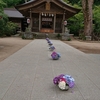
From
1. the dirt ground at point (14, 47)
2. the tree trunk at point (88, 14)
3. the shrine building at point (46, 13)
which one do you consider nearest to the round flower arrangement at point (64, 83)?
the dirt ground at point (14, 47)

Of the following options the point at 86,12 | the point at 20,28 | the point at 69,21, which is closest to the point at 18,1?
the point at 20,28

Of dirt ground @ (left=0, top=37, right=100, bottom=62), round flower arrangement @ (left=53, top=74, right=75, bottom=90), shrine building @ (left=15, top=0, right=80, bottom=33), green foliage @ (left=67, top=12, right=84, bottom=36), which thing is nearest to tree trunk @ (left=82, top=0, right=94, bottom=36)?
shrine building @ (left=15, top=0, right=80, bottom=33)

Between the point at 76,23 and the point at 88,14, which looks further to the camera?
the point at 76,23

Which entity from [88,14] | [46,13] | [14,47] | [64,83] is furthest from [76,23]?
[64,83]

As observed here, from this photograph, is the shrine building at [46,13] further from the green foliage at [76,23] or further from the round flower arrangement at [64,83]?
the round flower arrangement at [64,83]

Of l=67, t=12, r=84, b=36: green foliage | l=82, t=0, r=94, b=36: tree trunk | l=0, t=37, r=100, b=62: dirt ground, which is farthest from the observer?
l=67, t=12, r=84, b=36: green foliage

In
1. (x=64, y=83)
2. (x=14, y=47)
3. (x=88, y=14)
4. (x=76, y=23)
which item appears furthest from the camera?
(x=76, y=23)

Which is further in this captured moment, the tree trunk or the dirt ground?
the tree trunk

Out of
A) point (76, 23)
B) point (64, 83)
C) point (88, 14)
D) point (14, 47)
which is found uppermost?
point (88, 14)

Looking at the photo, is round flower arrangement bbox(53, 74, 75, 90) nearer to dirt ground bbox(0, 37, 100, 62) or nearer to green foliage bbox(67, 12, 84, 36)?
dirt ground bbox(0, 37, 100, 62)

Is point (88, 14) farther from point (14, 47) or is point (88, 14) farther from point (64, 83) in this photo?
point (64, 83)

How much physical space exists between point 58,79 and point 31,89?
0.62 metres

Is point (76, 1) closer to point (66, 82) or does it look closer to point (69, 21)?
point (69, 21)

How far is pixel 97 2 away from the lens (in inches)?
1264
